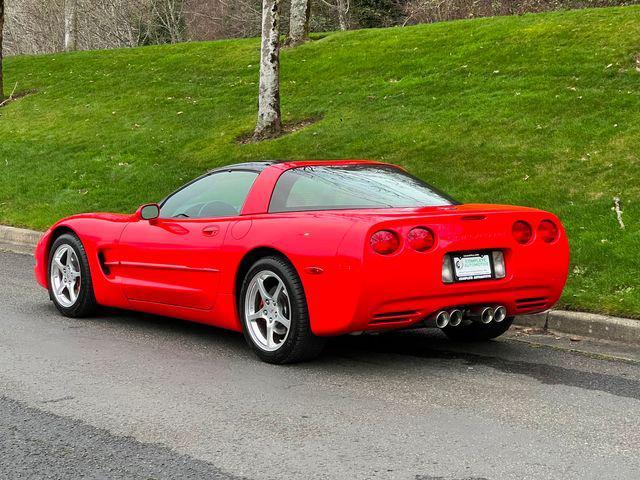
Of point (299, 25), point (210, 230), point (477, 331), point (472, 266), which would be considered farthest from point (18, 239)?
point (299, 25)

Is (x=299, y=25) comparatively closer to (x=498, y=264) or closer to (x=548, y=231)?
(x=548, y=231)

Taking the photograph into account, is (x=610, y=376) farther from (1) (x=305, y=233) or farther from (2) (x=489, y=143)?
(2) (x=489, y=143)

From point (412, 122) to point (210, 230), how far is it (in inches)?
396

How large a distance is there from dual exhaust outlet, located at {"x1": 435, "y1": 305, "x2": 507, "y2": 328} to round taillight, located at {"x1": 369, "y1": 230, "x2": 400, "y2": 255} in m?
0.52

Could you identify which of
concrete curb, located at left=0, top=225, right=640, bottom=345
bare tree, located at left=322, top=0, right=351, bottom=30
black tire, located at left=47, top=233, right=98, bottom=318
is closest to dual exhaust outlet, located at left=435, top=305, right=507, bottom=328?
concrete curb, located at left=0, top=225, right=640, bottom=345

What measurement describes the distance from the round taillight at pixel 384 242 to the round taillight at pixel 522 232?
3.00ft

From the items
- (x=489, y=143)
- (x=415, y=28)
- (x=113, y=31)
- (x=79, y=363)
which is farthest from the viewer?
(x=113, y=31)

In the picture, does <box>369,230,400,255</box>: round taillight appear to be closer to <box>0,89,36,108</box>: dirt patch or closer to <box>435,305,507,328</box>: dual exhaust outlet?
<box>435,305,507,328</box>: dual exhaust outlet

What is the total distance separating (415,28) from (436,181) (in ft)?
38.8

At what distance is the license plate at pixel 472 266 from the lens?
6.17 meters

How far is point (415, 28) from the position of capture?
2430cm

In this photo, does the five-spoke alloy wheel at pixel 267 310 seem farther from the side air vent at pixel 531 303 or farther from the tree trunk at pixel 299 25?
the tree trunk at pixel 299 25

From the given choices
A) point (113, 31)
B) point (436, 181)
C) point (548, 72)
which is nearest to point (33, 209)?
point (436, 181)

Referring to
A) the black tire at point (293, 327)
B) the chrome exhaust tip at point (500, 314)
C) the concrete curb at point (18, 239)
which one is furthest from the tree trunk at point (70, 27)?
the chrome exhaust tip at point (500, 314)
